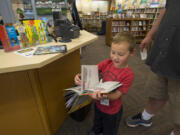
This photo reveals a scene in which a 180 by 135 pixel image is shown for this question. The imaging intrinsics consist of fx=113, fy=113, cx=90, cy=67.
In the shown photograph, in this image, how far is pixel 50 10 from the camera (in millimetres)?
1440

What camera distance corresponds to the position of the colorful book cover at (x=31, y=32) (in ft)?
3.16

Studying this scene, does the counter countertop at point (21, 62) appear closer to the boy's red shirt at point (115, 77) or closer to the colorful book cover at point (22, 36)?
the colorful book cover at point (22, 36)

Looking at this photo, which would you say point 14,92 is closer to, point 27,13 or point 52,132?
point 52,132

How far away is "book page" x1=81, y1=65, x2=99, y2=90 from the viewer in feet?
2.46

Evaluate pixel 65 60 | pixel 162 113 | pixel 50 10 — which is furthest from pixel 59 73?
pixel 162 113

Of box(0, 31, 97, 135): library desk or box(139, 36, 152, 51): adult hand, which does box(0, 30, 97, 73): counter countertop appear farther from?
box(139, 36, 152, 51): adult hand

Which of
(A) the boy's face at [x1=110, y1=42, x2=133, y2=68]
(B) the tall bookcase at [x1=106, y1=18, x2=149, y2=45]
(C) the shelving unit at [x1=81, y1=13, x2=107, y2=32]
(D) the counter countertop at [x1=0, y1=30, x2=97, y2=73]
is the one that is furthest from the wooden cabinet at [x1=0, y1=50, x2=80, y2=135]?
(C) the shelving unit at [x1=81, y1=13, x2=107, y2=32]

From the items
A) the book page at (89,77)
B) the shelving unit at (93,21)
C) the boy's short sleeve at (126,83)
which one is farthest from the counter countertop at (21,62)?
the shelving unit at (93,21)

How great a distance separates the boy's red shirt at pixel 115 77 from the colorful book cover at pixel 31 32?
24.7 inches

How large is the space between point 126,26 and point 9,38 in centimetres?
472

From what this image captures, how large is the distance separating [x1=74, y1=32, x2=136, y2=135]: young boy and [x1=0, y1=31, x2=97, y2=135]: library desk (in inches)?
11.3

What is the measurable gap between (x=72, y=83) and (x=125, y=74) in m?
0.73

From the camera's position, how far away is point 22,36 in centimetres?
93

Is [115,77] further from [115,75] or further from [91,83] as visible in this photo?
[91,83]
